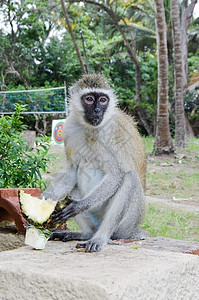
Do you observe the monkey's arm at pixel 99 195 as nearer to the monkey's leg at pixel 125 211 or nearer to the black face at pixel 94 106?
the monkey's leg at pixel 125 211

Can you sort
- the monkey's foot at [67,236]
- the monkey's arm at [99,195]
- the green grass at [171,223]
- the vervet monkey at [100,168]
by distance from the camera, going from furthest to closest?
the green grass at [171,223] → the monkey's foot at [67,236] → the vervet monkey at [100,168] → the monkey's arm at [99,195]

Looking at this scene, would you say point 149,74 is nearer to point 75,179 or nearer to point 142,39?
point 142,39

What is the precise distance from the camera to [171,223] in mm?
5203

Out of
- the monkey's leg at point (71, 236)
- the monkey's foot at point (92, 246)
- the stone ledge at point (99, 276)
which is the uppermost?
the stone ledge at point (99, 276)

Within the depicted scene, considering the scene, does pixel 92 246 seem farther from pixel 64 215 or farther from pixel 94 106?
pixel 94 106

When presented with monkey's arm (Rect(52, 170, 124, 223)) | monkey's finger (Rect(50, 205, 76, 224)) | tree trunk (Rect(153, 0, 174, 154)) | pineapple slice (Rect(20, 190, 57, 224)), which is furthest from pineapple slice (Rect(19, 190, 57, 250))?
tree trunk (Rect(153, 0, 174, 154))

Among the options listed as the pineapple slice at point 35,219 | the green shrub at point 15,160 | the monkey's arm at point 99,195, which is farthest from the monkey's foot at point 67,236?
the green shrub at point 15,160

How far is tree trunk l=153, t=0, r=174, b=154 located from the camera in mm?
9789

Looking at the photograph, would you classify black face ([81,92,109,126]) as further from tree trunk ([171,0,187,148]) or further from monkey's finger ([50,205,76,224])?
tree trunk ([171,0,187,148])

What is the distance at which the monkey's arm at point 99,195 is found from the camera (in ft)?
9.66

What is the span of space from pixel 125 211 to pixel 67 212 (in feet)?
1.89

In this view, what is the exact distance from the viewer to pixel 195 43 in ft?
82.5

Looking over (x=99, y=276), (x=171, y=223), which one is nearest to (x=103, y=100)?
(x=99, y=276)

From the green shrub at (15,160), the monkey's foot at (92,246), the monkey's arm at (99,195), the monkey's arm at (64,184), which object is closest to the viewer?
the monkey's foot at (92,246)
